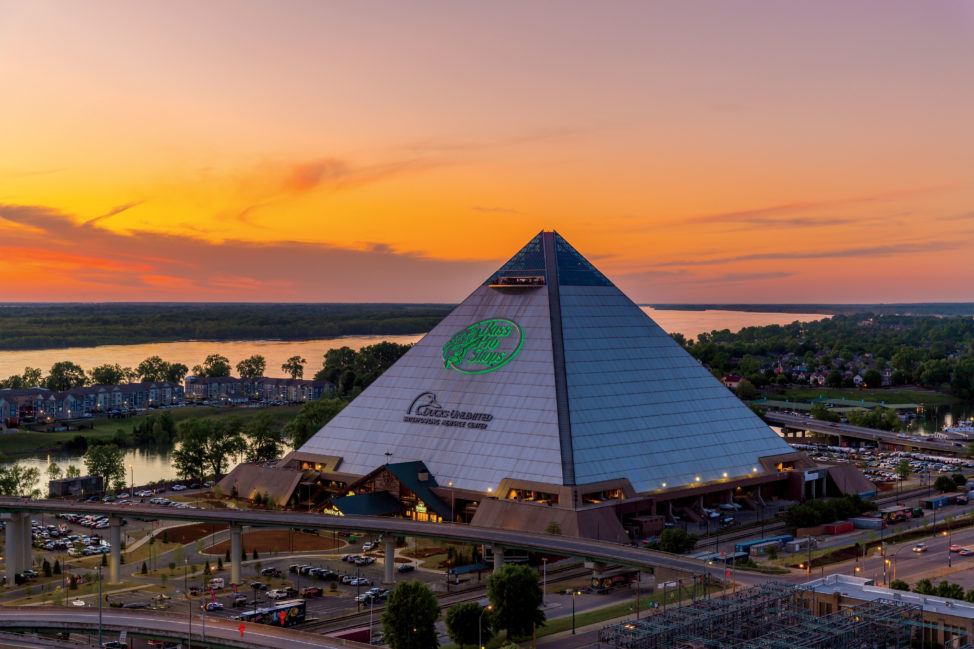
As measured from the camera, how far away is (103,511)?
82000mm

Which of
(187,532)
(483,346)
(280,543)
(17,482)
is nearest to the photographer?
(280,543)

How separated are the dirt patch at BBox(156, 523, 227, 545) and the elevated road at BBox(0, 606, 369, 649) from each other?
25.5 m

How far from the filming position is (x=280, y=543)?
8712cm

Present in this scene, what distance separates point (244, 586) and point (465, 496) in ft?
73.0

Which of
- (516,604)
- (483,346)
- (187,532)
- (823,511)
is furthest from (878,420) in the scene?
(516,604)

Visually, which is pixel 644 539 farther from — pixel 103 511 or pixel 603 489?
pixel 103 511

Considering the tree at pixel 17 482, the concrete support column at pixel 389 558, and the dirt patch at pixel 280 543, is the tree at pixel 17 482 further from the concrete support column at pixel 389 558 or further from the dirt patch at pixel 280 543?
the concrete support column at pixel 389 558

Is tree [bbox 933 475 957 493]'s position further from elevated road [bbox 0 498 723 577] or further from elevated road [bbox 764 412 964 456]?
elevated road [bbox 0 498 723 577]

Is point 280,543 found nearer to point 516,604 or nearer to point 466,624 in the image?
point 466,624

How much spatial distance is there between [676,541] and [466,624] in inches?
977

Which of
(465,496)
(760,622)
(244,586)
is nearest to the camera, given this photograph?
(760,622)

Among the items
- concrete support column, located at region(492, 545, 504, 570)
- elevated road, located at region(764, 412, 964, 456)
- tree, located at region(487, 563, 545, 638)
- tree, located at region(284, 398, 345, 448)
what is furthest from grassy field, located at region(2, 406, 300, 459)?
tree, located at region(487, 563, 545, 638)

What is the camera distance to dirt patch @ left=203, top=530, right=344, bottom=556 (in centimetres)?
8494

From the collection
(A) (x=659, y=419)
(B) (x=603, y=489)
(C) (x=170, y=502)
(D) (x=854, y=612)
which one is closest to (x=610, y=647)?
(D) (x=854, y=612)
